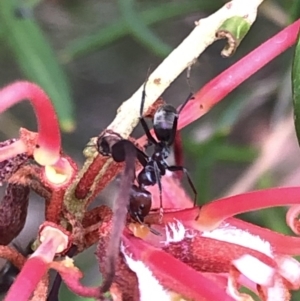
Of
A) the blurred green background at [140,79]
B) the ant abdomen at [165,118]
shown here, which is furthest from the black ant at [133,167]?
the blurred green background at [140,79]

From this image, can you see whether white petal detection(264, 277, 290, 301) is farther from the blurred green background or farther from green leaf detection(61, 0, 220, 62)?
green leaf detection(61, 0, 220, 62)

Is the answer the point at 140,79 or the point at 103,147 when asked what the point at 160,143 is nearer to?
the point at 103,147

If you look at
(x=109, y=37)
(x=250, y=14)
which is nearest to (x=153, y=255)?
(x=250, y=14)

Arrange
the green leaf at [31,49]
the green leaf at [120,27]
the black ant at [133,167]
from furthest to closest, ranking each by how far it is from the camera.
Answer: the green leaf at [120,27] < the green leaf at [31,49] < the black ant at [133,167]

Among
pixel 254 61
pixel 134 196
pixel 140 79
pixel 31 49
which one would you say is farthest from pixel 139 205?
pixel 140 79

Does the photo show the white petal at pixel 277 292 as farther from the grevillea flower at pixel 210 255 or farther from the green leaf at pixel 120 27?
the green leaf at pixel 120 27

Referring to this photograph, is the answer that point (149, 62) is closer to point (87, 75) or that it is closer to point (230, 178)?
point (87, 75)

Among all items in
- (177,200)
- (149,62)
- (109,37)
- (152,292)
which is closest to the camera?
(152,292)
